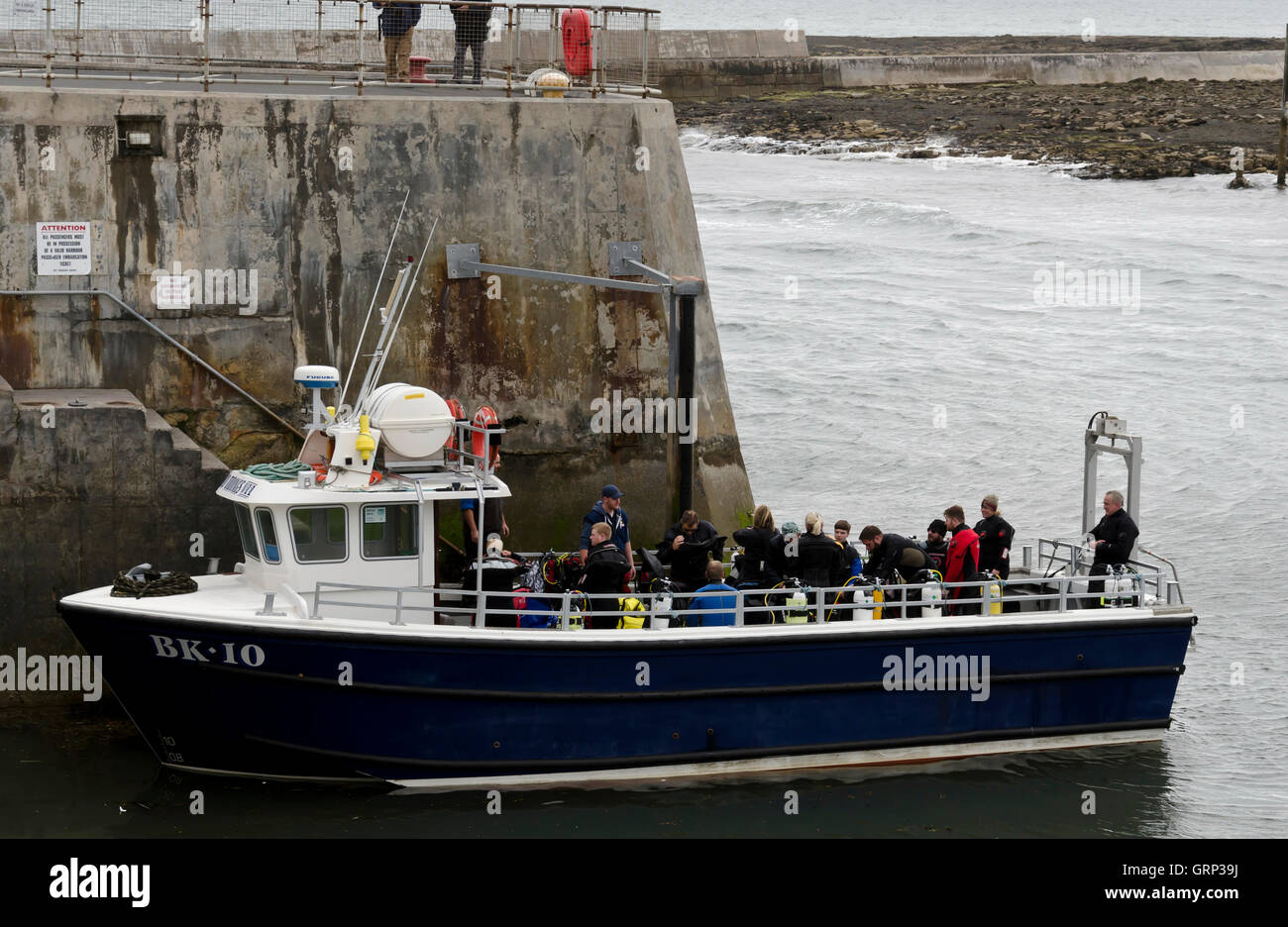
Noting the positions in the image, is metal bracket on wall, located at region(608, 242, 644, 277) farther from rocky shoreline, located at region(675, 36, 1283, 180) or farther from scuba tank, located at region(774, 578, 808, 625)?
rocky shoreline, located at region(675, 36, 1283, 180)

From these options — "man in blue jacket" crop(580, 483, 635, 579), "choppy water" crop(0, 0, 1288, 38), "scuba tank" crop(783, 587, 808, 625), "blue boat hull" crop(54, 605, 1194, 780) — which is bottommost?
"blue boat hull" crop(54, 605, 1194, 780)

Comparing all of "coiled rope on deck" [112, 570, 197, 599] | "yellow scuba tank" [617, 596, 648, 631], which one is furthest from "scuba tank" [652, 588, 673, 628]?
"coiled rope on deck" [112, 570, 197, 599]

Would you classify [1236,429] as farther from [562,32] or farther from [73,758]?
[73,758]

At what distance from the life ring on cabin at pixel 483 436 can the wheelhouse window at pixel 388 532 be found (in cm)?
107

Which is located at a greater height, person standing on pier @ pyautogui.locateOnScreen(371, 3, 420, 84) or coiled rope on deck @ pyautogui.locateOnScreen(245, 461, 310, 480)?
person standing on pier @ pyautogui.locateOnScreen(371, 3, 420, 84)

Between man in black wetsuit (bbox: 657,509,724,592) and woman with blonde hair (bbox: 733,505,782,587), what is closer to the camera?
woman with blonde hair (bbox: 733,505,782,587)

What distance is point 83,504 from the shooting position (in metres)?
14.2

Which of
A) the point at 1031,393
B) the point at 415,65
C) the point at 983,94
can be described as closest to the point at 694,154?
the point at 983,94

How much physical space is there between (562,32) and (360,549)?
6506 mm

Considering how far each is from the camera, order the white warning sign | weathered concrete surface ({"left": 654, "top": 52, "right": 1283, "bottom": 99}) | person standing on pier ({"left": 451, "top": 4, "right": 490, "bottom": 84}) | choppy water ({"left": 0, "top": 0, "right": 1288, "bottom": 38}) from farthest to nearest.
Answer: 1. choppy water ({"left": 0, "top": 0, "right": 1288, "bottom": 38})
2. weathered concrete surface ({"left": 654, "top": 52, "right": 1283, "bottom": 99})
3. person standing on pier ({"left": 451, "top": 4, "right": 490, "bottom": 84})
4. the white warning sign

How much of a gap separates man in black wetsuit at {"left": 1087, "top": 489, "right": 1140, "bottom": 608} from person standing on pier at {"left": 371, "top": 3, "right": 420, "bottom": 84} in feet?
26.7

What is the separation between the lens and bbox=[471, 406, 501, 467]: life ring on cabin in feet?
46.8

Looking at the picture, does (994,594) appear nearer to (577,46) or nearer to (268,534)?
(268,534)

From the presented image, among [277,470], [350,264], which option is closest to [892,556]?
[277,470]
